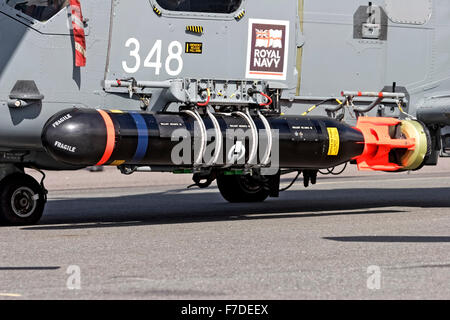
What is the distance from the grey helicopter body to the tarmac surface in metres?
0.86

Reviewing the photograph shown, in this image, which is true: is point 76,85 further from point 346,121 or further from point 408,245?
point 408,245

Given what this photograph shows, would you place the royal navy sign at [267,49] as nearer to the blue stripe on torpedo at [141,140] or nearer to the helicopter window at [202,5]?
the helicopter window at [202,5]

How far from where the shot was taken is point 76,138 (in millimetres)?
11312

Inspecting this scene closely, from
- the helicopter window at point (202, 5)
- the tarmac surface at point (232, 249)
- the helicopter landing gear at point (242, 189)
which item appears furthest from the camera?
the helicopter landing gear at point (242, 189)

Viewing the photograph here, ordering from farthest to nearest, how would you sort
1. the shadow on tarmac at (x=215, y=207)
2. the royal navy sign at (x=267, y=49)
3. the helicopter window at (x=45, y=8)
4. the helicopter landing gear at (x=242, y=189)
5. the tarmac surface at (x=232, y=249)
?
1. the helicopter landing gear at (x=242, y=189)
2. the shadow on tarmac at (x=215, y=207)
3. the royal navy sign at (x=267, y=49)
4. the helicopter window at (x=45, y=8)
5. the tarmac surface at (x=232, y=249)

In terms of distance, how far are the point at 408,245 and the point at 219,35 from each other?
15.4 feet

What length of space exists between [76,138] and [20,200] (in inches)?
75.0

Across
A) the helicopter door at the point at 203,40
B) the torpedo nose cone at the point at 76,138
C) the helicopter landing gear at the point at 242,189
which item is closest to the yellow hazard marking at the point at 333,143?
the helicopter door at the point at 203,40

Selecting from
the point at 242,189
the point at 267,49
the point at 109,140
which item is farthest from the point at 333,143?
the point at 242,189

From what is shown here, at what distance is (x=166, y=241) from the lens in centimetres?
1069

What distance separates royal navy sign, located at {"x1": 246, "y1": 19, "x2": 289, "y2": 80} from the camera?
13359 millimetres

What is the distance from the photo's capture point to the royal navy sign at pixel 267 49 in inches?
526

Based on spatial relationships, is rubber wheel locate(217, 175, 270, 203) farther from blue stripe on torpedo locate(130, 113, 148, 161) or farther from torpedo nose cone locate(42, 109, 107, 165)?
torpedo nose cone locate(42, 109, 107, 165)

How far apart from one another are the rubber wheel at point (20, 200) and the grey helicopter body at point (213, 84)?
0.6 inches
